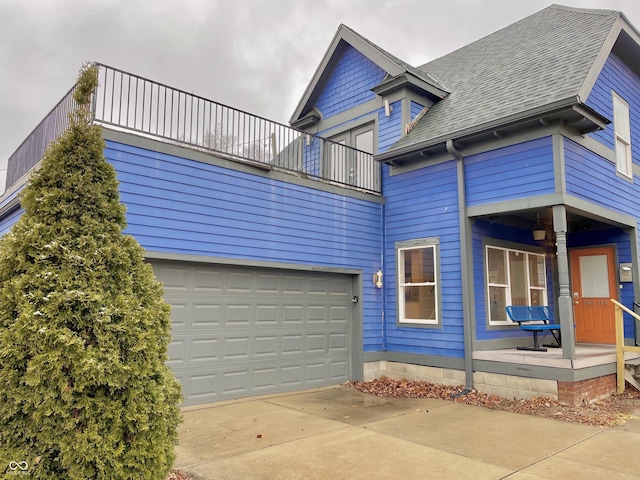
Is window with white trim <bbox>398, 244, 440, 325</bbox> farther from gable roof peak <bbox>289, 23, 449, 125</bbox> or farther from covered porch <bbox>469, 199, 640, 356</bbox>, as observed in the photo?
gable roof peak <bbox>289, 23, 449, 125</bbox>

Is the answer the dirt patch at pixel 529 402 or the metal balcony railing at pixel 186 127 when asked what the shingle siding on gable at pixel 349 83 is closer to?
the metal balcony railing at pixel 186 127

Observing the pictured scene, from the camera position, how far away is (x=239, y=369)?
724cm

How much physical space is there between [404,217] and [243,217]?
11.5 feet

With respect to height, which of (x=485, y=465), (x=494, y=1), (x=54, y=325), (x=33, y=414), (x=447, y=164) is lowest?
(x=485, y=465)

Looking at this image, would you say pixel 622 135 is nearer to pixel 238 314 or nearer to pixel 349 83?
pixel 349 83

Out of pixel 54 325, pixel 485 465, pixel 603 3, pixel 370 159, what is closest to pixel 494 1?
pixel 603 3

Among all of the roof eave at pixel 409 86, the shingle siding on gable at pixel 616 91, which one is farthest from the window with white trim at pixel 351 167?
the shingle siding on gable at pixel 616 91

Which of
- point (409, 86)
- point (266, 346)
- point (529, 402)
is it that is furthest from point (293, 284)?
point (409, 86)

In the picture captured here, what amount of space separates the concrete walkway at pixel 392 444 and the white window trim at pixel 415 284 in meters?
1.97

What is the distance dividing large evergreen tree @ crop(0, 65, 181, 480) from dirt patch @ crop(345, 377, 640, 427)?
5.32m

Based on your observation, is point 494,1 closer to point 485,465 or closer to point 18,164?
point 18,164

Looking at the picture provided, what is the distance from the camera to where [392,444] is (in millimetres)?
4840

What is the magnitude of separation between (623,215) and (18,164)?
11.7 m

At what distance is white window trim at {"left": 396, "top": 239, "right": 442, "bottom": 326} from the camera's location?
8.41 meters
